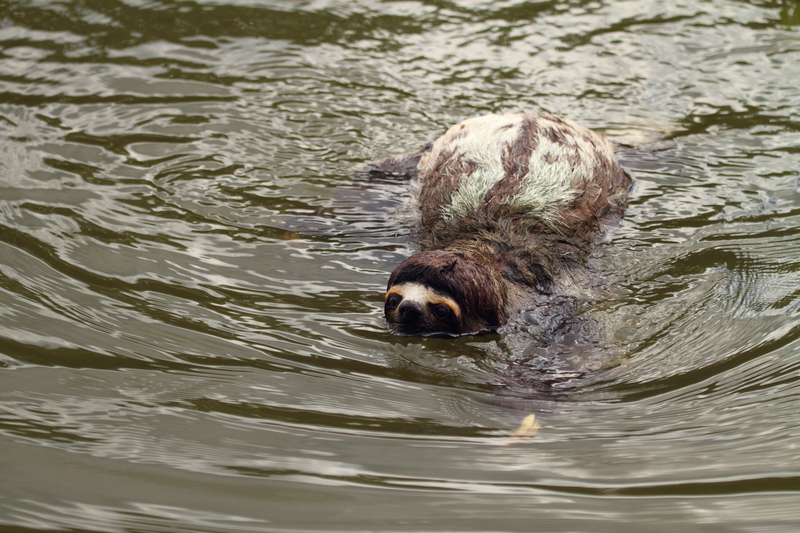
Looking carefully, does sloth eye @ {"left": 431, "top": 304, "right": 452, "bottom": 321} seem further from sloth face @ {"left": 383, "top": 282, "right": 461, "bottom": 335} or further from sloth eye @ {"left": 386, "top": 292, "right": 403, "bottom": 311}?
sloth eye @ {"left": 386, "top": 292, "right": 403, "bottom": 311}

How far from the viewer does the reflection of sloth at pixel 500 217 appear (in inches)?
173

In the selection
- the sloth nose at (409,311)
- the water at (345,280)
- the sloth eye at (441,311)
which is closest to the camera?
the water at (345,280)

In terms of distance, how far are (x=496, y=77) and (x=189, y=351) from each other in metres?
5.44

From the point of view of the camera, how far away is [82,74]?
7.80 metres

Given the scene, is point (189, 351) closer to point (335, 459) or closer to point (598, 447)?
point (335, 459)

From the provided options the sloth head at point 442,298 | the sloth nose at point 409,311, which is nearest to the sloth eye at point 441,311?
the sloth head at point 442,298

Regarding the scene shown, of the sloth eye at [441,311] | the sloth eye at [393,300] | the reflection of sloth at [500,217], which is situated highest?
the reflection of sloth at [500,217]

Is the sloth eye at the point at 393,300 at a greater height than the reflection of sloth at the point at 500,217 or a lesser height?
lesser

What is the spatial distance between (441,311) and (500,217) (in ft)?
3.91

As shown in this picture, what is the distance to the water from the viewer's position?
9.89 feet

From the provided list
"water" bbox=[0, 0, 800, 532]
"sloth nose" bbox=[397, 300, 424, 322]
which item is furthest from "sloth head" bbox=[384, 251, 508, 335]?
"water" bbox=[0, 0, 800, 532]

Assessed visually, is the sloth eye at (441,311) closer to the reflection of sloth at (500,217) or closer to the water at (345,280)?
the reflection of sloth at (500,217)

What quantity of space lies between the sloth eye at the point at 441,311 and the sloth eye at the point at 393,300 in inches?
8.0

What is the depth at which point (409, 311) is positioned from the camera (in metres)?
4.26
